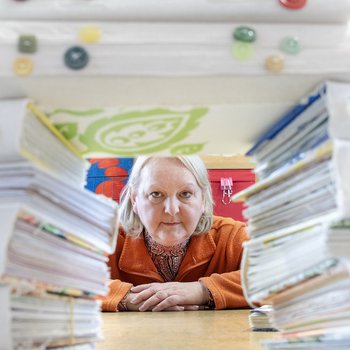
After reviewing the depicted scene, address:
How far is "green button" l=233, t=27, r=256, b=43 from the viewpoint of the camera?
26.5 inches

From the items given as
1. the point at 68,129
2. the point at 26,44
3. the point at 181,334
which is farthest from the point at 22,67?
the point at 181,334

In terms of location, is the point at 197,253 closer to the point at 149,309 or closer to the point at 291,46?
the point at 149,309

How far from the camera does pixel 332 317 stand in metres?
0.68

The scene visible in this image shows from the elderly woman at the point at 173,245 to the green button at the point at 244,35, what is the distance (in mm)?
1317

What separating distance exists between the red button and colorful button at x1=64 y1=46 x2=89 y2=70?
0.26m

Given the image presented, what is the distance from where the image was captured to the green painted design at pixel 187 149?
2.88ft

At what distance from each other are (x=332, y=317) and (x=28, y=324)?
0.39 metres

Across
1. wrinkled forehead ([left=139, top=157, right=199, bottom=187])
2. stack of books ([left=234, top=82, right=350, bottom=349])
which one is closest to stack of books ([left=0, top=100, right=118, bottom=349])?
stack of books ([left=234, top=82, right=350, bottom=349])

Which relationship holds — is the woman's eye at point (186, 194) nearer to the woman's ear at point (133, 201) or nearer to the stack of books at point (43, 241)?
the woman's ear at point (133, 201)

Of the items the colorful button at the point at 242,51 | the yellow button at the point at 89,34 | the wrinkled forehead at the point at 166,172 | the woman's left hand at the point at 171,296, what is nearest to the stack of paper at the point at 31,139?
the yellow button at the point at 89,34

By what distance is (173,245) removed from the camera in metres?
2.23

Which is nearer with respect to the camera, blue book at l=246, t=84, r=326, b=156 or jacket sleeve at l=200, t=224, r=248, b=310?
blue book at l=246, t=84, r=326, b=156

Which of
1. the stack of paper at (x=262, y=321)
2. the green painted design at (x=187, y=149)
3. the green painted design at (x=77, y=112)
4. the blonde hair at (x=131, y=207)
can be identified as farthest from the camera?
the blonde hair at (x=131, y=207)

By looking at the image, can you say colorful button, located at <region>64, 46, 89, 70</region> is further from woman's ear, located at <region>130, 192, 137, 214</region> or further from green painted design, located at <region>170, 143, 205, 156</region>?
woman's ear, located at <region>130, 192, 137, 214</region>
